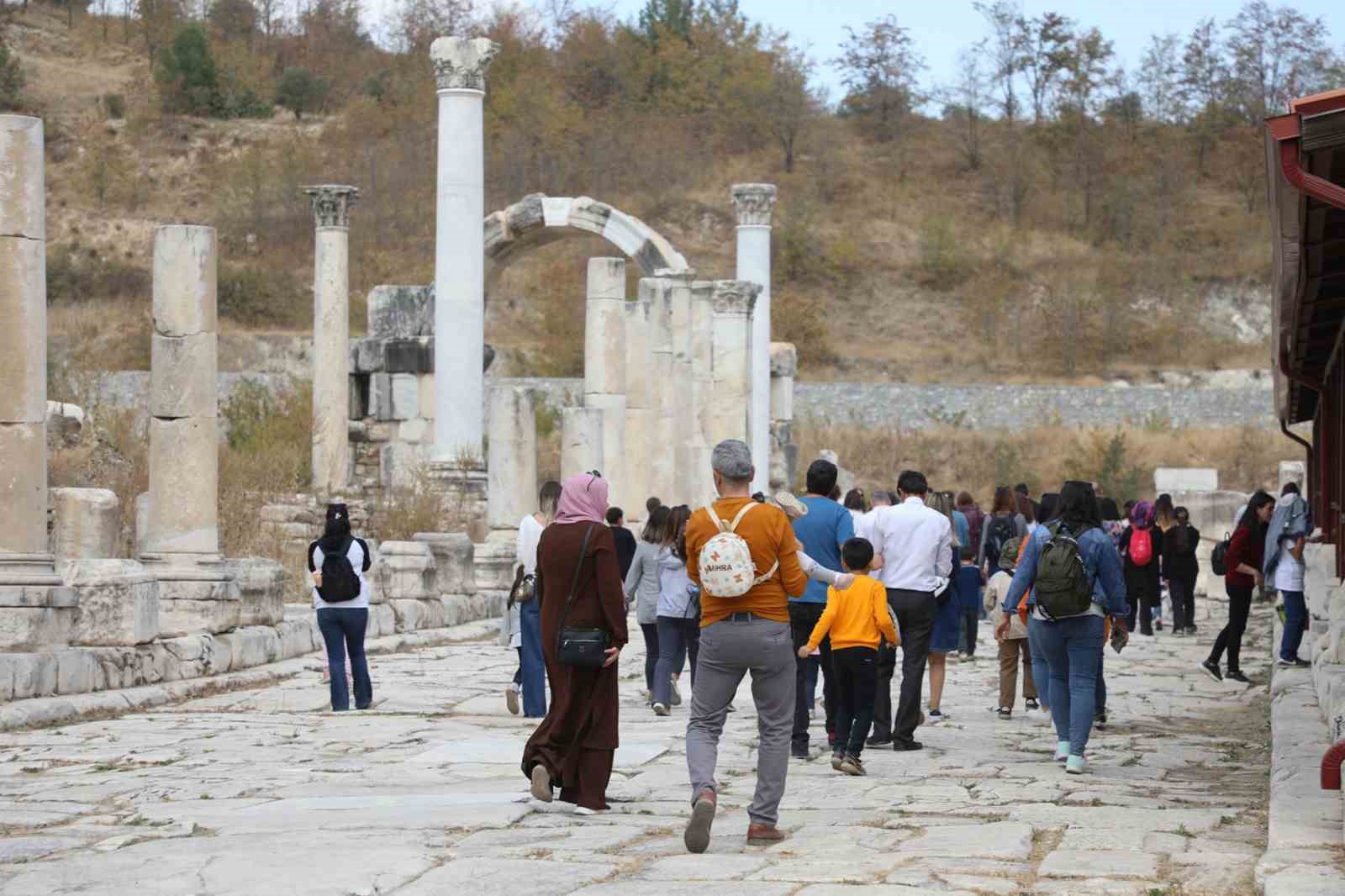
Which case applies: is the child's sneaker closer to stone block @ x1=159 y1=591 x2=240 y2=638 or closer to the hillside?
stone block @ x1=159 y1=591 x2=240 y2=638

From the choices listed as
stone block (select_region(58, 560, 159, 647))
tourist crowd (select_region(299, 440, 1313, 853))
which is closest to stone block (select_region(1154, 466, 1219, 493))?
tourist crowd (select_region(299, 440, 1313, 853))

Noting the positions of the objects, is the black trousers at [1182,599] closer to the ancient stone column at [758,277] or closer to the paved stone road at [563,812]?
the paved stone road at [563,812]

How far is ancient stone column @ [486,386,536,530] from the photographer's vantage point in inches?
869

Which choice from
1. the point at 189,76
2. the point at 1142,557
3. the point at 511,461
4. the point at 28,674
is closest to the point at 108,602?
the point at 28,674

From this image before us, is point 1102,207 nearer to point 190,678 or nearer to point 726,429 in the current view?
point 726,429

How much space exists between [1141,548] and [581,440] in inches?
270

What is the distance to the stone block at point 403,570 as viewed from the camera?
1834 centimetres

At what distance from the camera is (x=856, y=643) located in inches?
380

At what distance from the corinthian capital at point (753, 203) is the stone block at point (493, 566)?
33.5ft

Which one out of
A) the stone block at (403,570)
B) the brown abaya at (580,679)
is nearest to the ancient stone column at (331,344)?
the stone block at (403,570)

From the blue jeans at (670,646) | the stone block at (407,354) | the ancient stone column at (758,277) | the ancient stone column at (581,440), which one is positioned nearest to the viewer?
the blue jeans at (670,646)

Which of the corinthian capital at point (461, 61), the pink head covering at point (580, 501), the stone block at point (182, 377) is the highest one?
the corinthian capital at point (461, 61)

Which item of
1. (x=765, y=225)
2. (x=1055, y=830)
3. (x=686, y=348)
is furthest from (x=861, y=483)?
(x=1055, y=830)

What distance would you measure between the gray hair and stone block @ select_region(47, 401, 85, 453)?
12.9m
